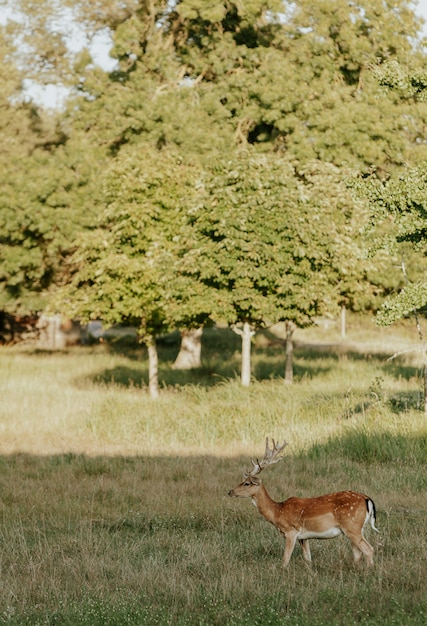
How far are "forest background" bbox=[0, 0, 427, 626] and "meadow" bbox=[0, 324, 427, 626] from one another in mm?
44

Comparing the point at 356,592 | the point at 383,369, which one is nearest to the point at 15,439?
the point at 356,592

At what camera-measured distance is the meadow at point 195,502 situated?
21.7 feet

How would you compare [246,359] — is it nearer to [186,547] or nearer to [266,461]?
[186,547]

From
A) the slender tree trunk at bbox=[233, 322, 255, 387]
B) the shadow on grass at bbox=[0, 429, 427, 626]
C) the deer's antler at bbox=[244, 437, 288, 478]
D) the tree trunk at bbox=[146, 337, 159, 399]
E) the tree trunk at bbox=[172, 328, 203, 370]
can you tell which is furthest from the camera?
the tree trunk at bbox=[172, 328, 203, 370]

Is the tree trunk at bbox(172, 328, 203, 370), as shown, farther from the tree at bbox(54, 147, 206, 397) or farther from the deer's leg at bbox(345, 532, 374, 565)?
the deer's leg at bbox(345, 532, 374, 565)

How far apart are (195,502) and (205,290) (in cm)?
1012

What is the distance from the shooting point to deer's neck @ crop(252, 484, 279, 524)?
7.62 metres

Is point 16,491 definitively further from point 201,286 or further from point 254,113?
point 254,113

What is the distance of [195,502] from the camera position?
10328mm

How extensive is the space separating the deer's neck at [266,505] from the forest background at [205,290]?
45cm

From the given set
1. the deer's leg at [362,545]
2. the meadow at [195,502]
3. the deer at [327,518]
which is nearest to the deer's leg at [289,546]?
the deer at [327,518]

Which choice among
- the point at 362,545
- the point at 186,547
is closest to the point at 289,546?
the point at 362,545

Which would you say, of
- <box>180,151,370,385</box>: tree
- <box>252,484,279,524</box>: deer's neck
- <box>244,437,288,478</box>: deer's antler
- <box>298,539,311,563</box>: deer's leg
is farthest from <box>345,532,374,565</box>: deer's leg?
<box>180,151,370,385</box>: tree

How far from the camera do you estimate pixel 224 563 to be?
768 centimetres
